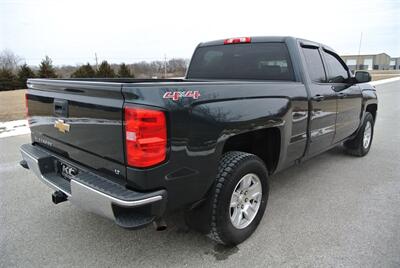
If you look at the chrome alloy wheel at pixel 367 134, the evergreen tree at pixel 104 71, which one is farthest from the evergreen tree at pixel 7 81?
the chrome alloy wheel at pixel 367 134

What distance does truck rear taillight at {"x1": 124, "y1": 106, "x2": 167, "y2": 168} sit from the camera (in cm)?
195

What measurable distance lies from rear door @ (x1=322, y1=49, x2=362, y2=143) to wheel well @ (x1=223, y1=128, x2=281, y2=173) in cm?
148

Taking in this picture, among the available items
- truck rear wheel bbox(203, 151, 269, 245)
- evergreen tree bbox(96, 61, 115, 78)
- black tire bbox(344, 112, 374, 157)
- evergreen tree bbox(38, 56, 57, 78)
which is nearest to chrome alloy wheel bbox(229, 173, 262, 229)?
truck rear wheel bbox(203, 151, 269, 245)

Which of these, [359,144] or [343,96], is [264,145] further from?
[359,144]

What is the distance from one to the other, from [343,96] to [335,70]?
43cm

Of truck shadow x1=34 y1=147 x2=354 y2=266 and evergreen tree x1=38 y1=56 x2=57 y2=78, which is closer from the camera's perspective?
truck shadow x1=34 y1=147 x2=354 y2=266

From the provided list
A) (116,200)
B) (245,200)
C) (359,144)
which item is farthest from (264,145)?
(359,144)

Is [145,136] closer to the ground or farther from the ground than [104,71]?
closer to the ground

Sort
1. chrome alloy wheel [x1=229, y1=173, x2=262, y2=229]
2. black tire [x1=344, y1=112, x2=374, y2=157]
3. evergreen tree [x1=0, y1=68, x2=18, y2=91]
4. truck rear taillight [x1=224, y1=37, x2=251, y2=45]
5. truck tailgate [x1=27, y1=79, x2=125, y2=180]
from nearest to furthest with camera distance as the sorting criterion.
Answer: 1. truck tailgate [x1=27, y1=79, x2=125, y2=180]
2. chrome alloy wheel [x1=229, y1=173, x2=262, y2=229]
3. truck rear taillight [x1=224, y1=37, x2=251, y2=45]
4. black tire [x1=344, y1=112, x2=374, y2=157]
5. evergreen tree [x1=0, y1=68, x2=18, y2=91]

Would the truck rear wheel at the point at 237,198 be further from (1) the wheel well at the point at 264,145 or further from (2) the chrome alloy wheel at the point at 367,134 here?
(2) the chrome alloy wheel at the point at 367,134

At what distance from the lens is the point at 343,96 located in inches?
168

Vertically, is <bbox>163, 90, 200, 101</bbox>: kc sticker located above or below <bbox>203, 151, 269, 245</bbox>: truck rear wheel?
above

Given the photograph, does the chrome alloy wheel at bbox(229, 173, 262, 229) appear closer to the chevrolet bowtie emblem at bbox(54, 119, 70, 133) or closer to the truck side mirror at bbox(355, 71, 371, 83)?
the chevrolet bowtie emblem at bbox(54, 119, 70, 133)

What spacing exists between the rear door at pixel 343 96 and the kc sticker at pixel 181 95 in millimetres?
2549
